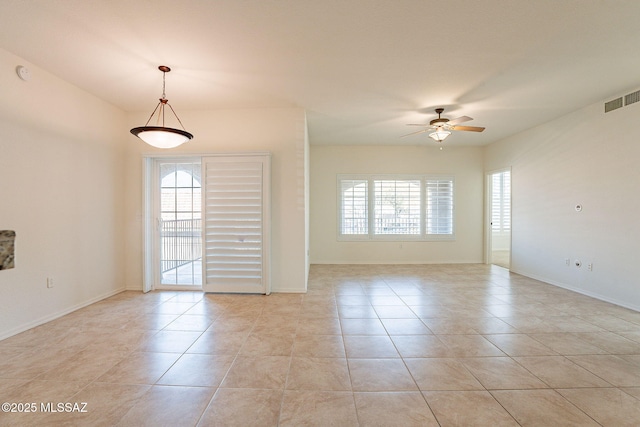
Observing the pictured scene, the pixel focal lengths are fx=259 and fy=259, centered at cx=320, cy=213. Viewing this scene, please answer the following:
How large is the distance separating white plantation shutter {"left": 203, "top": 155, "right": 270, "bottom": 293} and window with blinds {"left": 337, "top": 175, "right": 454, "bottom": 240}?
270 cm

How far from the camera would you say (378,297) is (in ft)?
12.7

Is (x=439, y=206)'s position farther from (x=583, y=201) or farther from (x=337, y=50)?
(x=337, y=50)

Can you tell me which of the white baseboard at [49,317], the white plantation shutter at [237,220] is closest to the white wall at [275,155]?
the white plantation shutter at [237,220]

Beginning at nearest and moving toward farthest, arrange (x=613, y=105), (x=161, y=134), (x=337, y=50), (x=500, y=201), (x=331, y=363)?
(x=331, y=363) < (x=337, y=50) < (x=161, y=134) < (x=613, y=105) < (x=500, y=201)

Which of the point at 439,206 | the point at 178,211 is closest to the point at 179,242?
the point at 178,211

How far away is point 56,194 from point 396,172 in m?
6.00

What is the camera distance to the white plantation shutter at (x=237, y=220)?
13.0ft

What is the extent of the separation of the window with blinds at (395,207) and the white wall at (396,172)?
0.16 m

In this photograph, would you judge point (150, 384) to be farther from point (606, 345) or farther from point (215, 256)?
point (606, 345)

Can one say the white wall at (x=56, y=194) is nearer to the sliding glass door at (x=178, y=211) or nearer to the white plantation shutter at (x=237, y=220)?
the sliding glass door at (x=178, y=211)

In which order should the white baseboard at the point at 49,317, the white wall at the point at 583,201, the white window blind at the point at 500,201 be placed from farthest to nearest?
the white window blind at the point at 500,201 → the white wall at the point at 583,201 → the white baseboard at the point at 49,317

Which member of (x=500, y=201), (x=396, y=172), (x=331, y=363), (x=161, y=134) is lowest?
(x=331, y=363)

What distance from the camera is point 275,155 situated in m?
4.02

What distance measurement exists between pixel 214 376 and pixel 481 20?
3.59 metres
